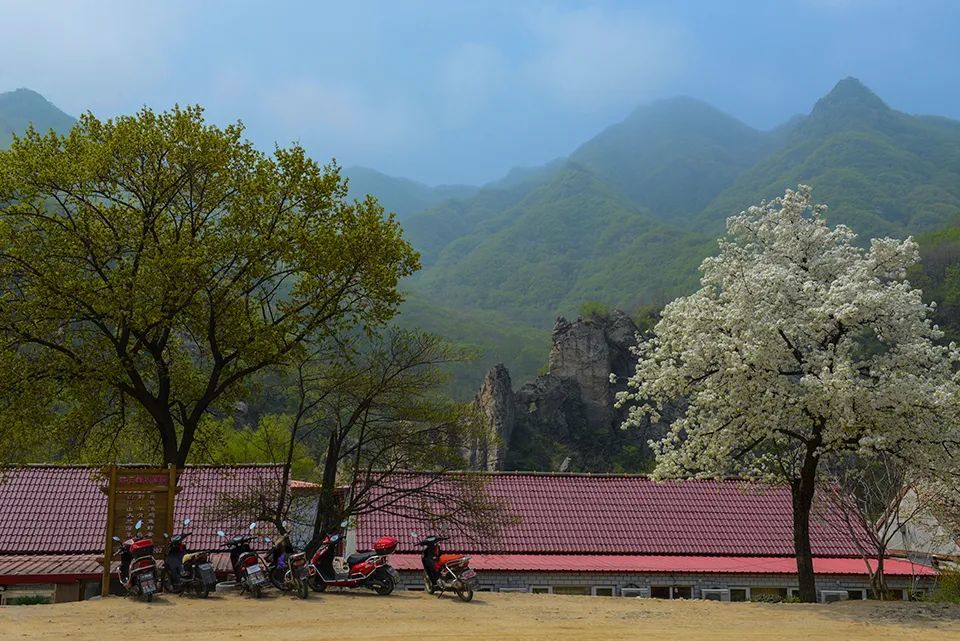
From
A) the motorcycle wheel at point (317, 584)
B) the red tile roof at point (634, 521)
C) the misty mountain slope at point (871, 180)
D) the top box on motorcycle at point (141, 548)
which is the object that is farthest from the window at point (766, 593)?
the misty mountain slope at point (871, 180)

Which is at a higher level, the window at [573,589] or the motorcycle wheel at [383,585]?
the motorcycle wheel at [383,585]

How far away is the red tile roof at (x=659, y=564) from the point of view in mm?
26953

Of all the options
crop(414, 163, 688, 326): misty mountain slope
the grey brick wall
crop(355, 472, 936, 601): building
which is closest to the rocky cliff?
crop(355, 472, 936, 601): building

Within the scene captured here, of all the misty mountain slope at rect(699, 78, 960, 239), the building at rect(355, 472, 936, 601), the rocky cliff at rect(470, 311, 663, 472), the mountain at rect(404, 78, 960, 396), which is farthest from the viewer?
the mountain at rect(404, 78, 960, 396)

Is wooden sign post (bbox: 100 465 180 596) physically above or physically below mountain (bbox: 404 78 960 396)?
below

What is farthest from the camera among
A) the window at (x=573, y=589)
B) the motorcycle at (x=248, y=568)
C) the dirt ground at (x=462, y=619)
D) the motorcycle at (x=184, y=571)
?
the window at (x=573, y=589)

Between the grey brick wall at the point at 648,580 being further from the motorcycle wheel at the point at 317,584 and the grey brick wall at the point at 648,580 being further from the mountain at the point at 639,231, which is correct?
the mountain at the point at 639,231

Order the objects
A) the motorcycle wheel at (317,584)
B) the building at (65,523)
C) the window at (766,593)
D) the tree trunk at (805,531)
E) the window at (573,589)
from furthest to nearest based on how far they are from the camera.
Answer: the window at (766,593) → the window at (573,589) → the building at (65,523) → the tree trunk at (805,531) → the motorcycle wheel at (317,584)

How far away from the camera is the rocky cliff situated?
69.1 meters

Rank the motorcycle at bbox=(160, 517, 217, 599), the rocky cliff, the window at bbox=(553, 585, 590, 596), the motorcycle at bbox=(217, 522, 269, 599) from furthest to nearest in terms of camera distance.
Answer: the rocky cliff, the window at bbox=(553, 585, 590, 596), the motorcycle at bbox=(217, 522, 269, 599), the motorcycle at bbox=(160, 517, 217, 599)

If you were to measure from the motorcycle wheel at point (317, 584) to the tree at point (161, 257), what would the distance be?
4.46 meters

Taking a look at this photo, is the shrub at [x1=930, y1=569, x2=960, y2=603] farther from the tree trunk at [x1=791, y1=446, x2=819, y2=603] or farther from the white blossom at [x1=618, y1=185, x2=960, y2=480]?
the white blossom at [x1=618, y1=185, x2=960, y2=480]

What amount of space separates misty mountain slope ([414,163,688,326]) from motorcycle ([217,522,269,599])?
126 m

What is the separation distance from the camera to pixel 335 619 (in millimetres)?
12891
